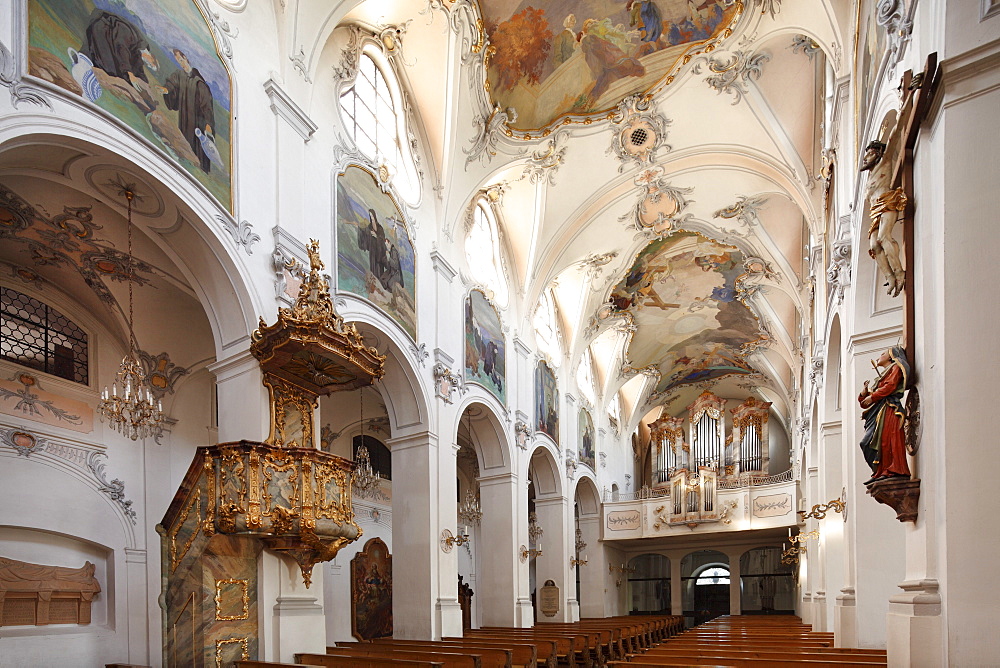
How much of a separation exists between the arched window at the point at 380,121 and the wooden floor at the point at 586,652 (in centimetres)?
756

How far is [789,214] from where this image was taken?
1888 cm

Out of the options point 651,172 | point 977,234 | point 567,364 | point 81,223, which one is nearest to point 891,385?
point 977,234

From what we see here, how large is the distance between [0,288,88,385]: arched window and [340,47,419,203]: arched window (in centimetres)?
516

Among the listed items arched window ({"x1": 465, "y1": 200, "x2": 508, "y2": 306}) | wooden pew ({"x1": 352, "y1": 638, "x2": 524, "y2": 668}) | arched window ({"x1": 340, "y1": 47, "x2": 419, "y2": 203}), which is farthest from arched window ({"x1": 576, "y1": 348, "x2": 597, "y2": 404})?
wooden pew ({"x1": 352, "y1": 638, "x2": 524, "y2": 668})

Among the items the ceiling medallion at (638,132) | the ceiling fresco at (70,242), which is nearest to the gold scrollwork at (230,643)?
the ceiling fresco at (70,242)

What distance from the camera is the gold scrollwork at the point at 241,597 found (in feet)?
26.9

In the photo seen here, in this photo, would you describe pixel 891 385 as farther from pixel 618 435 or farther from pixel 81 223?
pixel 618 435

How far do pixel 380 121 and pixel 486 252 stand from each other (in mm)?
4990

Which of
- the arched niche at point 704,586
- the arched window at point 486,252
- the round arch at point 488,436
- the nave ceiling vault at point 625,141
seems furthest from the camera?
the arched niche at point 704,586

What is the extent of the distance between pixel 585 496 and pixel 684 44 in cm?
1563

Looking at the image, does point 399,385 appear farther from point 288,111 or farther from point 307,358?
point 288,111

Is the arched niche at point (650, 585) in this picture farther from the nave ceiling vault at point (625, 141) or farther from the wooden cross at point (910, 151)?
the wooden cross at point (910, 151)

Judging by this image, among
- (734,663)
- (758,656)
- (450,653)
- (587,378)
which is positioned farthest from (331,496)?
(587,378)

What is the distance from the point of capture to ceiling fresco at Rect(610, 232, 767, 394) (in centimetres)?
2145
